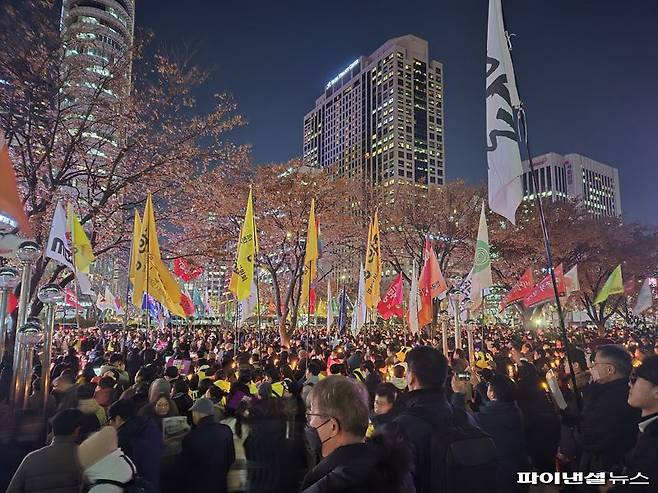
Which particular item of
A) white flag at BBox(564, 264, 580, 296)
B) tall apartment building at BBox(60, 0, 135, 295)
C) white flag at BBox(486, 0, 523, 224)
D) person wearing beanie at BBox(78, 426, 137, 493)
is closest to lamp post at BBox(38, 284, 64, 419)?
person wearing beanie at BBox(78, 426, 137, 493)

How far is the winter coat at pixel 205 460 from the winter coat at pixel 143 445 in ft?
1.06

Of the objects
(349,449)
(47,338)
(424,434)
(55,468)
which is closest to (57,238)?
(47,338)

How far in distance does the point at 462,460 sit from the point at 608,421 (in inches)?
83.4

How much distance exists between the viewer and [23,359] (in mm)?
7332

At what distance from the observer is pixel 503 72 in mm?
6523

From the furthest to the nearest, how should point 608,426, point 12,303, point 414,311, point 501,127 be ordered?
point 414,311, point 12,303, point 501,127, point 608,426

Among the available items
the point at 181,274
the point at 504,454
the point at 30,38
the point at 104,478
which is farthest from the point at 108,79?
the point at 504,454

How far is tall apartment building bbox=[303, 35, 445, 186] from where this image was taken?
282ft

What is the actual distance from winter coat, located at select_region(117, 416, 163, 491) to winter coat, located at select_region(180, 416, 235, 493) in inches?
12.7

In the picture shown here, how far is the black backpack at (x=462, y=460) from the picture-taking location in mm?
3080

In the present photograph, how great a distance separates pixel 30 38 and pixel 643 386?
15.3 meters

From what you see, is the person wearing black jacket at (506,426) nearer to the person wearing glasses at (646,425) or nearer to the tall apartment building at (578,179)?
the person wearing glasses at (646,425)

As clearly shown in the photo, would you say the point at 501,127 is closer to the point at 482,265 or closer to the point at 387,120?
the point at 482,265

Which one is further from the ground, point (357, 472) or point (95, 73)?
point (95, 73)
